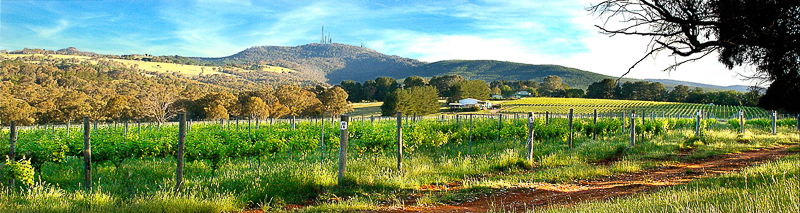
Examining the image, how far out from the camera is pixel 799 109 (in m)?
6.03

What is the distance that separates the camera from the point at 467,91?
9544 centimetres

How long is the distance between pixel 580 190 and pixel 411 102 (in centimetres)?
7094

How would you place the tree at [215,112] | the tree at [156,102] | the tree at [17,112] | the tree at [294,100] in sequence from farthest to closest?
1. the tree at [294,100]
2. the tree at [215,112]
3. the tree at [156,102]
4. the tree at [17,112]

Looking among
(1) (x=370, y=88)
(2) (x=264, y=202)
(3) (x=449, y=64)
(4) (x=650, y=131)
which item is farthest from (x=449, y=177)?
(3) (x=449, y=64)

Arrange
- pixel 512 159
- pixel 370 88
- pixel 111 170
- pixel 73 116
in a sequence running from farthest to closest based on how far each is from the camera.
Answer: pixel 370 88 < pixel 73 116 < pixel 512 159 < pixel 111 170

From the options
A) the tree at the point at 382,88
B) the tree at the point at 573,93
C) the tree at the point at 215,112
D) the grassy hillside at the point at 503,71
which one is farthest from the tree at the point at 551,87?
the tree at the point at 215,112

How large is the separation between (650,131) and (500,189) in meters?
14.6

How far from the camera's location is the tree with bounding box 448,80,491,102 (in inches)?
3760

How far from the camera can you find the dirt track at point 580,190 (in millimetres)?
5863

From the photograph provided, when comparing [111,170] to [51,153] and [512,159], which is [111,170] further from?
[512,159]

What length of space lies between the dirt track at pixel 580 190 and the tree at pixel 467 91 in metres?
85.9

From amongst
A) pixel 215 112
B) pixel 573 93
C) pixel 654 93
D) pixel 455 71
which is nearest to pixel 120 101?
pixel 215 112

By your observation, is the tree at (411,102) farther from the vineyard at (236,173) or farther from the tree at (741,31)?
the tree at (741,31)

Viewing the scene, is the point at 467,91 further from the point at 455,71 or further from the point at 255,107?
the point at 455,71
